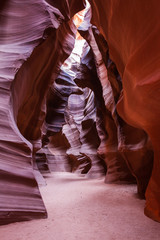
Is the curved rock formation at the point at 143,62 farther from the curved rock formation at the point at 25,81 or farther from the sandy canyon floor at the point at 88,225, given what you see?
the curved rock formation at the point at 25,81

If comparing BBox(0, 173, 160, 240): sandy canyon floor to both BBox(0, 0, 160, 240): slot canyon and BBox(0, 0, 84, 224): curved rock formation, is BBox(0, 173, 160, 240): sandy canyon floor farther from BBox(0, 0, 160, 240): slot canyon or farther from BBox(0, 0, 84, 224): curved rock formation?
BBox(0, 0, 84, 224): curved rock formation

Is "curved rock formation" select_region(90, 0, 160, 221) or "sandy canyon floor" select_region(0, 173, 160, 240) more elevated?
"curved rock formation" select_region(90, 0, 160, 221)

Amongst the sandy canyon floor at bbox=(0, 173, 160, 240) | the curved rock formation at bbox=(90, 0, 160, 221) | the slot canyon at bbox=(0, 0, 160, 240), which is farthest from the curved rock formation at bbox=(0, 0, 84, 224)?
the curved rock formation at bbox=(90, 0, 160, 221)

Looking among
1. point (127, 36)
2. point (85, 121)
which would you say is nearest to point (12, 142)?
point (127, 36)

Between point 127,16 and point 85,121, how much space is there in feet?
35.8

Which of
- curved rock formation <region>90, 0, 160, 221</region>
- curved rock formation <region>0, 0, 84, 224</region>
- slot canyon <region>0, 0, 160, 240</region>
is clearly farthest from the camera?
curved rock formation <region>0, 0, 84, 224</region>

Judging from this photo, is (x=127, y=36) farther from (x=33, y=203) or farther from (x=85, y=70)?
(x=85, y=70)

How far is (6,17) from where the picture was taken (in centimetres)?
565

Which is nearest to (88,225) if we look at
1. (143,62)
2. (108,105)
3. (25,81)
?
(143,62)

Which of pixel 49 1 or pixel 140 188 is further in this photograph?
pixel 49 1

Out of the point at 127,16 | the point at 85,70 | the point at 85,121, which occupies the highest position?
the point at 127,16

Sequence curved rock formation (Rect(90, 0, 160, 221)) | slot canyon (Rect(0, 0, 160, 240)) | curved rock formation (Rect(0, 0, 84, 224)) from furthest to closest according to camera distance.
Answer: curved rock formation (Rect(0, 0, 84, 224)), slot canyon (Rect(0, 0, 160, 240)), curved rock formation (Rect(90, 0, 160, 221))

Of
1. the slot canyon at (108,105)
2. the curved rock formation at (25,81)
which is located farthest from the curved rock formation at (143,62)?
the curved rock formation at (25,81)

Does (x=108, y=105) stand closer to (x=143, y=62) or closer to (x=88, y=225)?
(x=143, y=62)
